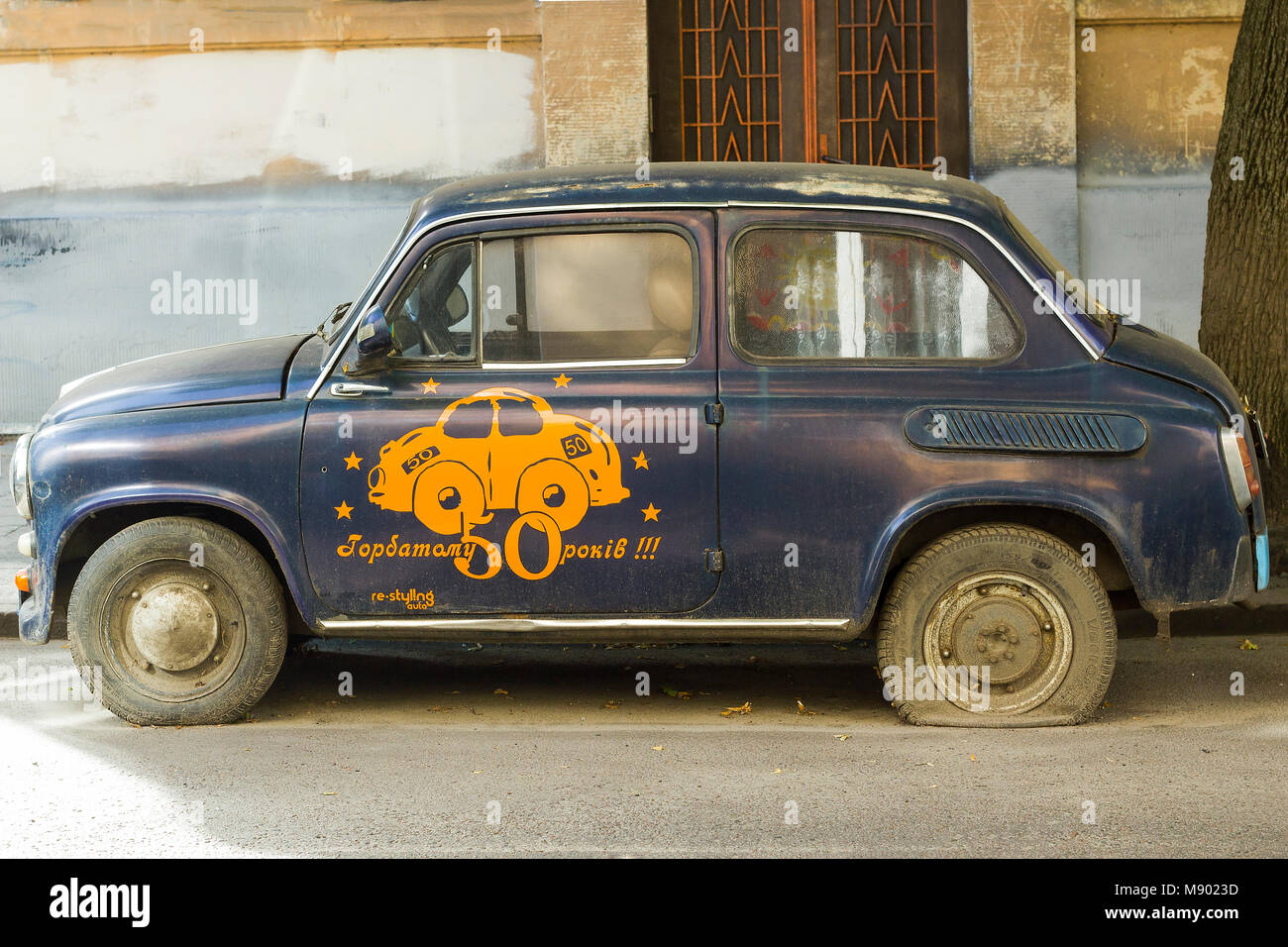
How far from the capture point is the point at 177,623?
5492 millimetres

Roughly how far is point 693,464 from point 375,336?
1270 millimetres

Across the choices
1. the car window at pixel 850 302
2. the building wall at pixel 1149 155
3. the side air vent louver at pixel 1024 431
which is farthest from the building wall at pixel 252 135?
the side air vent louver at pixel 1024 431

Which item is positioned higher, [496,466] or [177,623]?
[496,466]

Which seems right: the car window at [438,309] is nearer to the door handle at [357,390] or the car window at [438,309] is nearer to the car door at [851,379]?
the door handle at [357,390]

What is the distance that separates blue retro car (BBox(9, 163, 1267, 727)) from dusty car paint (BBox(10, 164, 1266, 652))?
0.04 ft

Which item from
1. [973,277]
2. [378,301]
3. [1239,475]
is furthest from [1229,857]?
[378,301]

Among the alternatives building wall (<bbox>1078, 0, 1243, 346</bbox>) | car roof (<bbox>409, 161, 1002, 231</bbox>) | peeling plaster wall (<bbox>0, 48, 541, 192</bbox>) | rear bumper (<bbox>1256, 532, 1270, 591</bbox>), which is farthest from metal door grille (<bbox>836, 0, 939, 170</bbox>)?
rear bumper (<bbox>1256, 532, 1270, 591</bbox>)

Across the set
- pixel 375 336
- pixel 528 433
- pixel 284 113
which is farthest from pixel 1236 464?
pixel 284 113

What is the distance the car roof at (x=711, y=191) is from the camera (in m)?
5.43

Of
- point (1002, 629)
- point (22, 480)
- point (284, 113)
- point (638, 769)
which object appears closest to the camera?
point (638, 769)

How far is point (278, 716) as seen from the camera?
5758 millimetres

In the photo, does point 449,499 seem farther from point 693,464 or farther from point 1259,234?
point 1259,234

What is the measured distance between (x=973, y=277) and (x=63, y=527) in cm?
362

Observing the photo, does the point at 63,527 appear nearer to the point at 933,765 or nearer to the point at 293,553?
the point at 293,553
